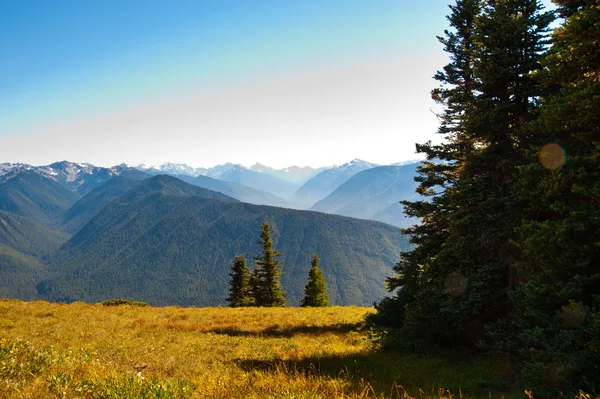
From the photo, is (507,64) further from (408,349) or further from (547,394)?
(408,349)

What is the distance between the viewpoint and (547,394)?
7523 millimetres

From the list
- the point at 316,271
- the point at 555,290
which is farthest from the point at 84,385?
the point at 316,271

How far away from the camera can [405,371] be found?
1103 cm

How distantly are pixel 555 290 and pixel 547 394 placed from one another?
7.97 feet

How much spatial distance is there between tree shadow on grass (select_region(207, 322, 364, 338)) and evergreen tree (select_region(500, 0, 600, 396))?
1187 centimetres

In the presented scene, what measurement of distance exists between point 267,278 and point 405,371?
144 feet

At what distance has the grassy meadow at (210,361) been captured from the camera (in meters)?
5.91

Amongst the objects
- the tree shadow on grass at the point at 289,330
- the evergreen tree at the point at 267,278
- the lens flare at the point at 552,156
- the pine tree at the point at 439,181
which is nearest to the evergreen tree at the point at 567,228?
the lens flare at the point at 552,156

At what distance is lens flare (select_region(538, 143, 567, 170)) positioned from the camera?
30.4 ft

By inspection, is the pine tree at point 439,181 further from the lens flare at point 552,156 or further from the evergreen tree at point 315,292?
the evergreen tree at point 315,292

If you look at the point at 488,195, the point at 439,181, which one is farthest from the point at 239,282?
the point at 488,195

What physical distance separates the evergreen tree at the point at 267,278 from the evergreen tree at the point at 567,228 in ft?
146

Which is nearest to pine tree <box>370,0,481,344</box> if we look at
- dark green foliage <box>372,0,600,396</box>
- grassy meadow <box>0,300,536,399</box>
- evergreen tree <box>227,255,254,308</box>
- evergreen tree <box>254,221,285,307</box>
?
dark green foliage <box>372,0,600,396</box>

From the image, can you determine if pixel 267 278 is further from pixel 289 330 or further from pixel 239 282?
pixel 289 330
